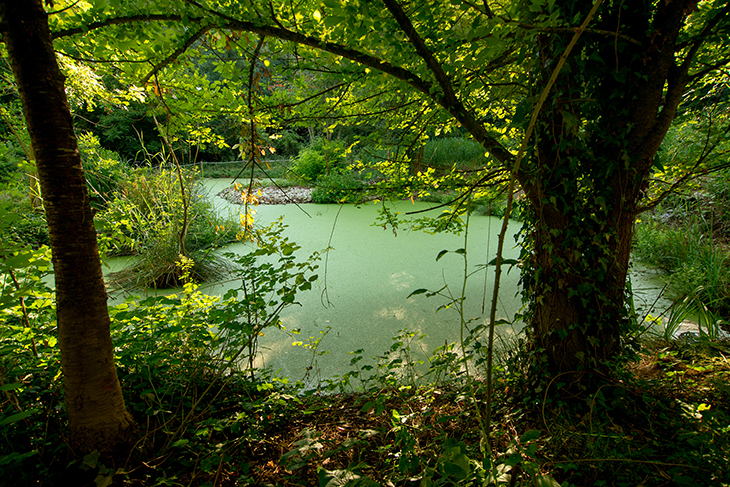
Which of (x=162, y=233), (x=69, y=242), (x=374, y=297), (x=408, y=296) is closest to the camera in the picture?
(x=69, y=242)

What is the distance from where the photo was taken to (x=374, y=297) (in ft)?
8.52

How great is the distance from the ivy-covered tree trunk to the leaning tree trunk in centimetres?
127

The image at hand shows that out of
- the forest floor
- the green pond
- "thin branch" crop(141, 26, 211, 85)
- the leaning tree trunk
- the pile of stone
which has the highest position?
"thin branch" crop(141, 26, 211, 85)

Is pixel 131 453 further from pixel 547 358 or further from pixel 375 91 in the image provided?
pixel 375 91

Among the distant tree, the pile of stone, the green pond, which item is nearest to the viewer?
the distant tree

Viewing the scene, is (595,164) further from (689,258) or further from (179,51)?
(689,258)

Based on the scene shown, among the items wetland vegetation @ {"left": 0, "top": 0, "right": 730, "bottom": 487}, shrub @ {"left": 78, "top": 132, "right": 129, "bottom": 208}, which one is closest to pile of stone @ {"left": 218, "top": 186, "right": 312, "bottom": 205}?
shrub @ {"left": 78, "top": 132, "right": 129, "bottom": 208}

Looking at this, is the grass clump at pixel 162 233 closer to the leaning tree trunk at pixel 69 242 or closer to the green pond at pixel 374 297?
the green pond at pixel 374 297

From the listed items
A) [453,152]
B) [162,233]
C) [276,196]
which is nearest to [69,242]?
[162,233]

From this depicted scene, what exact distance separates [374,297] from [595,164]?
5.80ft

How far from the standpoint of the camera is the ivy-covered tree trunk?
3.40 feet

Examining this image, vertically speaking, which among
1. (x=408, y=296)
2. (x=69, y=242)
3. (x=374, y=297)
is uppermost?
(x=69, y=242)

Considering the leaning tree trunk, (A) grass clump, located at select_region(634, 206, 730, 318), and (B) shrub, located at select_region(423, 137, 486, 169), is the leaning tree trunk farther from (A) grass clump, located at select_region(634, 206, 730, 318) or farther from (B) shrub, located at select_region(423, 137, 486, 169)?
(B) shrub, located at select_region(423, 137, 486, 169)

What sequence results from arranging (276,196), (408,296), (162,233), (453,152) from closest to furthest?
(408,296) < (162,233) < (276,196) < (453,152)
